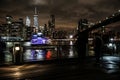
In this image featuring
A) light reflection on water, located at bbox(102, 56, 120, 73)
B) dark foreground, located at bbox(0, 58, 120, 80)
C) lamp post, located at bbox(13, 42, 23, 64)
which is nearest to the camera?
dark foreground, located at bbox(0, 58, 120, 80)

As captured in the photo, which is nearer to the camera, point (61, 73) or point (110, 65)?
point (61, 73)

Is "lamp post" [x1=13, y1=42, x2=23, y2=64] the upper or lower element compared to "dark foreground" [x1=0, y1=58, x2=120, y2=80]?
upper

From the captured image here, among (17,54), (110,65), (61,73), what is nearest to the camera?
(61,73)

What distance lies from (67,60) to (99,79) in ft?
31.6

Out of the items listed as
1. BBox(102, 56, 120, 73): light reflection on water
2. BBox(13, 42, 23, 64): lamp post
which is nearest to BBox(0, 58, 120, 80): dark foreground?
BBox(102, 56, 120, 73): light reflection on water

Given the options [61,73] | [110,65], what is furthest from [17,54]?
[110,65]

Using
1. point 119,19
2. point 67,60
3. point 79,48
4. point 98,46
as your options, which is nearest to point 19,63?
point 67,60

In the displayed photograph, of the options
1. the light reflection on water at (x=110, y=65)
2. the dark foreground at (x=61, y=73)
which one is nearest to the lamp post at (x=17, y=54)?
the dark foreground at (x=61, y=73)

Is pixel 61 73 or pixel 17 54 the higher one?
pixel 17 54

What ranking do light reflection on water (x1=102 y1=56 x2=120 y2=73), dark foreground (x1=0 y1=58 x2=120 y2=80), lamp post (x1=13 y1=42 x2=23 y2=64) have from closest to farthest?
dark foreground (x1=0 y1=58 x2=120 y2=80) → light reflection on water (x1=102 y1=56 x2=120 y2=73) → lamp post (x1=13 y1=42 x2=23 y2=64)

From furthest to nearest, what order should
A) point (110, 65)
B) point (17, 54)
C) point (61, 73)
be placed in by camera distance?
point (17, 54) < point (110, 65) < point (61, 73)

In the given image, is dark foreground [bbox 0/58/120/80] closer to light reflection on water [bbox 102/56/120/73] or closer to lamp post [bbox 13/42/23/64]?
light reflection on water [bbox 102/56/120/73]

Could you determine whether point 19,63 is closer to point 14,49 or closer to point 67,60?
point 14,49

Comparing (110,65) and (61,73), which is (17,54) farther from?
(110,65)
